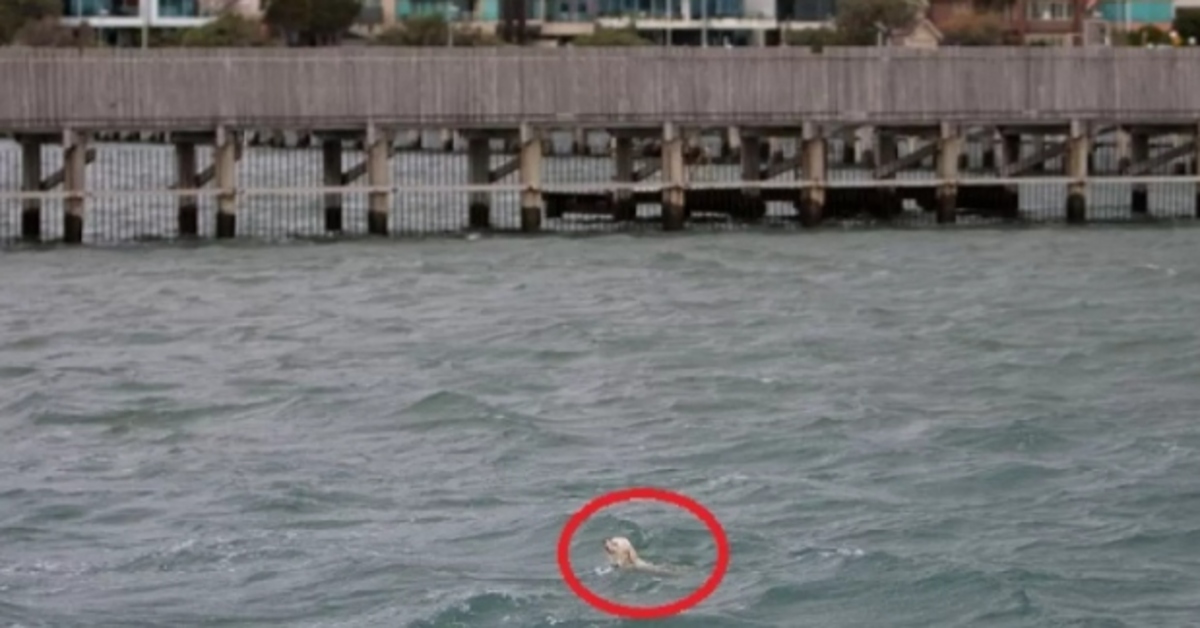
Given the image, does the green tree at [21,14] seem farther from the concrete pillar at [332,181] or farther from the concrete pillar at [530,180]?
the concrete pillar at [530,180]

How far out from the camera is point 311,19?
117m

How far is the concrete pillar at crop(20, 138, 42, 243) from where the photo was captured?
189 ft

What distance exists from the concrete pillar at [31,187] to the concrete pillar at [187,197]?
2553mm

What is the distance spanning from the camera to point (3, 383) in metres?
37.3

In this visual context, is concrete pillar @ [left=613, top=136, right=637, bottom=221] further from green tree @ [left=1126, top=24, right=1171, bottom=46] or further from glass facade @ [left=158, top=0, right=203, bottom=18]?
glass facade @ [left=158, top=0, right=203, bottom=18]

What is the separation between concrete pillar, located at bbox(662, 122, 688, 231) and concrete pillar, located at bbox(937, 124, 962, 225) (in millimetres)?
4787

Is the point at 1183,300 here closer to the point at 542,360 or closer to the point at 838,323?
the point at 838,323

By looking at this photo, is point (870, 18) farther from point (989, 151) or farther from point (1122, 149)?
point (1122, 149)

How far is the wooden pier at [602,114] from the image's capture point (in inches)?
2224

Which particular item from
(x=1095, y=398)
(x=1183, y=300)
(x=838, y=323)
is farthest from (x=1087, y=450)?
(x=1183, y=300)

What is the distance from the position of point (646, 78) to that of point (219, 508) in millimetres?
31361

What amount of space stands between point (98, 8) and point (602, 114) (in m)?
74.4

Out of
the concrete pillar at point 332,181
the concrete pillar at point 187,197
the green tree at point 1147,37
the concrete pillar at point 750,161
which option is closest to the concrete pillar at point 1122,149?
the concrete pillar at point 750,161

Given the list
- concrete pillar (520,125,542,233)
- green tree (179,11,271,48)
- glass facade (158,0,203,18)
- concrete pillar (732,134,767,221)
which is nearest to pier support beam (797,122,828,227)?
concrete pillar (732,134,767,221)
